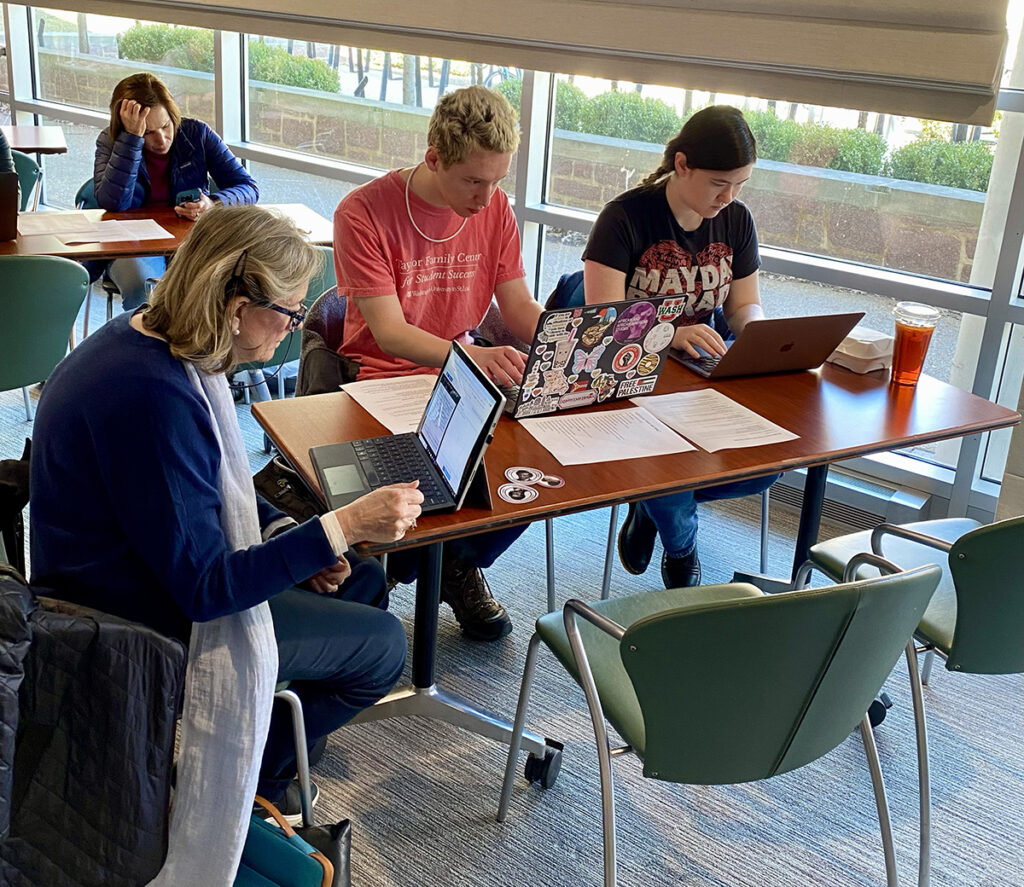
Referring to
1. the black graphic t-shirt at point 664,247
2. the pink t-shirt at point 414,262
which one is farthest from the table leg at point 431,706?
the black graphic t-shirt at point 664,247

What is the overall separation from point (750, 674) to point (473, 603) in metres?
1.29

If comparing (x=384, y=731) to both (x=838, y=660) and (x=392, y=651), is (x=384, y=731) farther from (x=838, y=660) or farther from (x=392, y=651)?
(x=838, y=660)

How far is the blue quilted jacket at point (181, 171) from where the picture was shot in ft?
12.1

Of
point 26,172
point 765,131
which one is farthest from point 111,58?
point 765,131

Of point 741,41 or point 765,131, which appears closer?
point 741,41

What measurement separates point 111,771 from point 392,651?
1.93 feet

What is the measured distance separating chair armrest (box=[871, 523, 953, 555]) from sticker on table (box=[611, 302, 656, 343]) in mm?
608

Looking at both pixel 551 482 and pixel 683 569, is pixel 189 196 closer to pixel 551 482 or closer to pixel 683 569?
pixel 683 569

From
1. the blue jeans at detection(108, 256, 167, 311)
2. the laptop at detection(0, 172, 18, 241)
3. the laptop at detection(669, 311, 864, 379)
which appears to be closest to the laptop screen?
the laptop at detection(669, 311, 864, 379)

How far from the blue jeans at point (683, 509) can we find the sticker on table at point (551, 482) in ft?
2.76

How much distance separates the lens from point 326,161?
15.9ft

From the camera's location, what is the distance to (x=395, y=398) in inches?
83.9

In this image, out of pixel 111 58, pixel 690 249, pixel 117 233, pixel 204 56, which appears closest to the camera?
pixel 690 249

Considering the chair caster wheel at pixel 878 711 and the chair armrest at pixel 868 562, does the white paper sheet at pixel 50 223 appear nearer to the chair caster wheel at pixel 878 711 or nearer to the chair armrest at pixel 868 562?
the chair armrest at pixel 868 562
